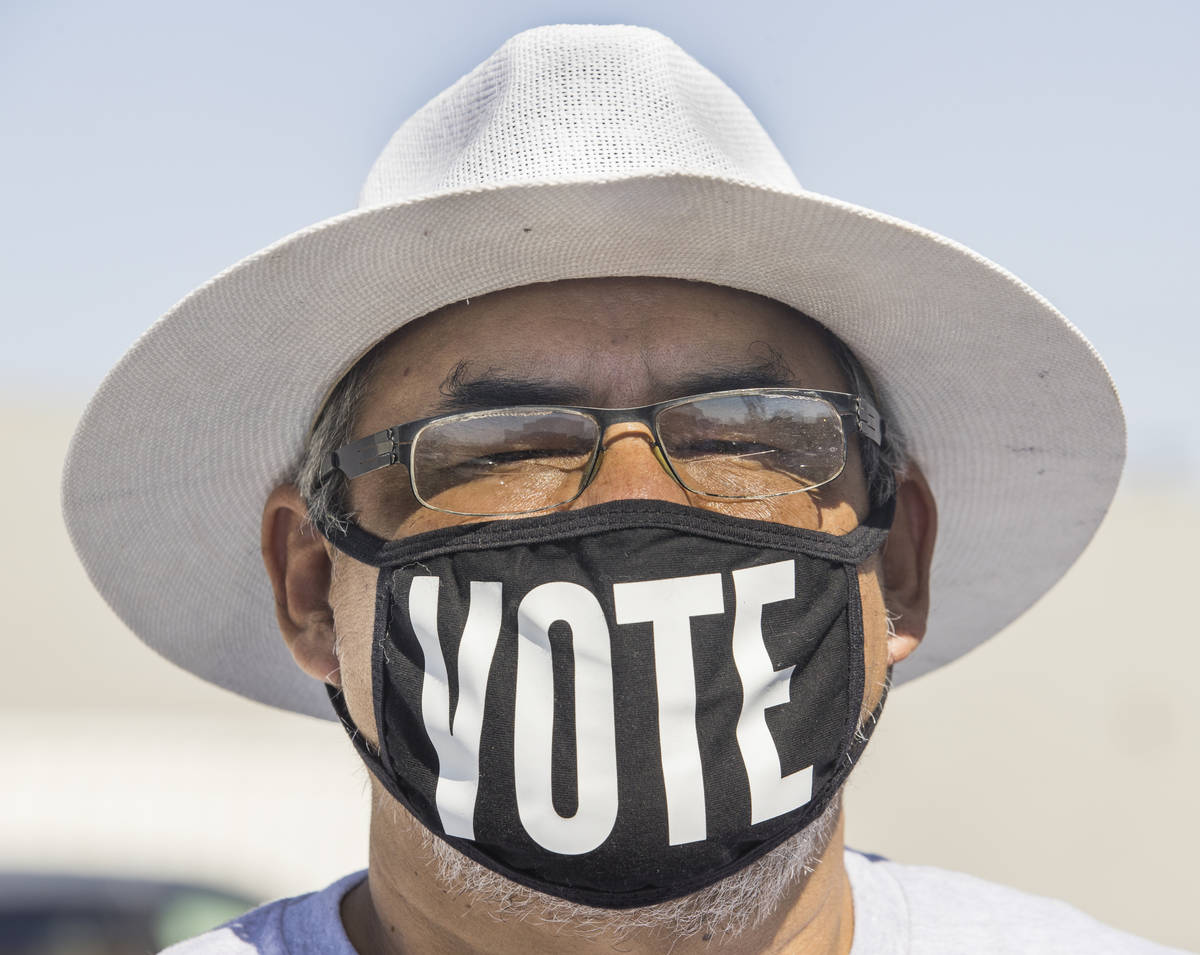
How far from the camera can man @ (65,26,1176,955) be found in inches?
69.4

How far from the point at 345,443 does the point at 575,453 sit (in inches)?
20.0

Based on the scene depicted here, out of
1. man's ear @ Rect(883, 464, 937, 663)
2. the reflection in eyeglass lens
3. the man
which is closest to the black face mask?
the man

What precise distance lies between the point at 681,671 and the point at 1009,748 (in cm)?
1119

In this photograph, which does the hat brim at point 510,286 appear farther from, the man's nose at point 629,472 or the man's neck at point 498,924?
the man's neck at point 498,924

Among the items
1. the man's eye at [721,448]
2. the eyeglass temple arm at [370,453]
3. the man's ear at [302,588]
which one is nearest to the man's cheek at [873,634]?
the man's eye at [721,448]

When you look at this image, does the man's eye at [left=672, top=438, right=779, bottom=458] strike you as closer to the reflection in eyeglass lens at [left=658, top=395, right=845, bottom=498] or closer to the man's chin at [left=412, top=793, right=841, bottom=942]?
the reflection in eyeglass lens at [left=658, top=395, right=845, bottom=498]

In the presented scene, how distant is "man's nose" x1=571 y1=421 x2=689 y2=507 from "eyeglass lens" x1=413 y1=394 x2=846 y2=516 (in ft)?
0.07

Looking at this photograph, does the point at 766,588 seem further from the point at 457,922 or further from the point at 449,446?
the point at 457,922

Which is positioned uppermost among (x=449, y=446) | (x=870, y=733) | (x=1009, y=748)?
(x=449, y=446)

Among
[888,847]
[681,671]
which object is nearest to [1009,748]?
[888,847]

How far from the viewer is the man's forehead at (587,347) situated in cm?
198

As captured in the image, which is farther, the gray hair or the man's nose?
the gray hair

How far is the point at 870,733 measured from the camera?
203 centimetres

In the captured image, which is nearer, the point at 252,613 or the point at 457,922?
the point at 457,922
